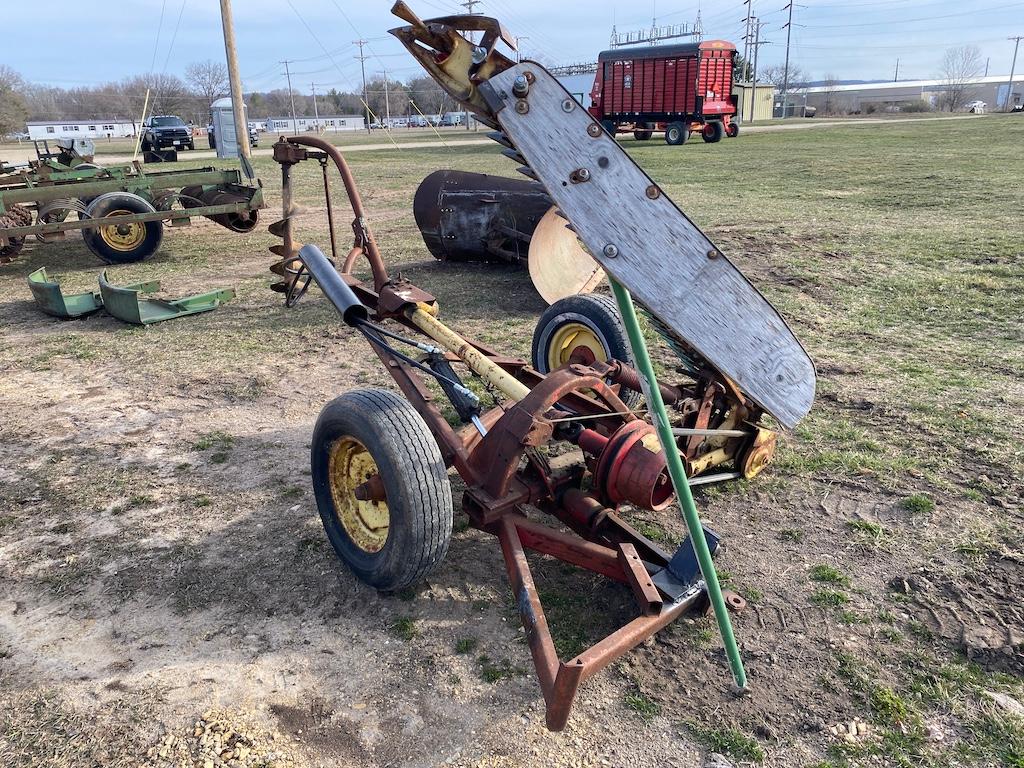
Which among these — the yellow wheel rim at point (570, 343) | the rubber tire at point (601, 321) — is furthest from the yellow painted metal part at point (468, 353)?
the yellow wheel rim at point (570, 343)

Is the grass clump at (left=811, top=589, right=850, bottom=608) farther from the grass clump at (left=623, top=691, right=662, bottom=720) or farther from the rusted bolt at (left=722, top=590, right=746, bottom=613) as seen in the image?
the grass clump at (left=623, top=691, right=662, bottom=720)

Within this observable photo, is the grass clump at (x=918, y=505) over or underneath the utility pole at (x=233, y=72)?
underneath

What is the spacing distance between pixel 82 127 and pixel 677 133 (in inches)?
2990

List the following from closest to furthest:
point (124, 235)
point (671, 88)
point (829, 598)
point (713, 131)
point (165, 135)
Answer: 1. point (829, 598)
2. point (124, 235)
3. point (671, 88)
4. point (713, 131)
5. point (165, 135)

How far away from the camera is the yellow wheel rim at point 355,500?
123 inches

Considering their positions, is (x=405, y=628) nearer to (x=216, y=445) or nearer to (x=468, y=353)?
(x=468, y=353)

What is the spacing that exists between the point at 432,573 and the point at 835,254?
6952mm

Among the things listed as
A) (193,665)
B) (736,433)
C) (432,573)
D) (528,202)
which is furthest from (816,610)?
(528,202)

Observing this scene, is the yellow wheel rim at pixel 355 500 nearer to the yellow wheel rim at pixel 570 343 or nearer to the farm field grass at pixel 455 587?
the farm field grass at pixel 455 587

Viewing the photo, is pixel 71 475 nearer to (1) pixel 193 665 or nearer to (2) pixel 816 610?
(1) pixel 193 665

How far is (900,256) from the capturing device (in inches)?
324

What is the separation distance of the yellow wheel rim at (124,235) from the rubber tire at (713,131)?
22337mm

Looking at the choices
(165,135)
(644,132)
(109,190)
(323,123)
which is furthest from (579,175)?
(323,123)

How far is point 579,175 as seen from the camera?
2.06 m
